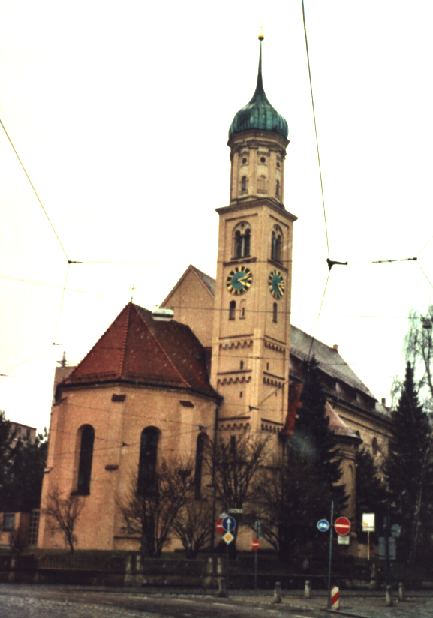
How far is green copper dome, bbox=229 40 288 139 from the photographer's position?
55000 millimetres

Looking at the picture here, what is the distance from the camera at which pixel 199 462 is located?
161 ft

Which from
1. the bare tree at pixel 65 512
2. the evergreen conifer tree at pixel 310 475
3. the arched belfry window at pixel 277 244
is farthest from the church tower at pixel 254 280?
the bare tree at pixel 65 512

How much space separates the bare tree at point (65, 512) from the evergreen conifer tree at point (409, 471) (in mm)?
20110

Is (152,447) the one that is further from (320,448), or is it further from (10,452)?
(10,452)

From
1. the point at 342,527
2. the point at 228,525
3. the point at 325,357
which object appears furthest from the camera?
the point at 325,357

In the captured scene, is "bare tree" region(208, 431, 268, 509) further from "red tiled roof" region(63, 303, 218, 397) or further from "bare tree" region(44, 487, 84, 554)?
"bare tree" region(44, 487, 84, 554)

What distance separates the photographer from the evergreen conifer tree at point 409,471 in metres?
54.5

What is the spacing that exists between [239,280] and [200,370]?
18.9 feet

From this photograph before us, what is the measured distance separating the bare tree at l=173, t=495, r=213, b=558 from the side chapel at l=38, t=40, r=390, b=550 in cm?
298

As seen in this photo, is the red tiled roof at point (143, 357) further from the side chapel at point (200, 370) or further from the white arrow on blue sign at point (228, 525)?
the white arrow on blue sign at point (228, 525)

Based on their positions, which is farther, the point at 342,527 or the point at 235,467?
the point at 235,467

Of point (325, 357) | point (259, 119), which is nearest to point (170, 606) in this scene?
point (259, 119)

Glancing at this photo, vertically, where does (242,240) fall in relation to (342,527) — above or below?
above

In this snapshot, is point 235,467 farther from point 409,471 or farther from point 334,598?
point 334,598
